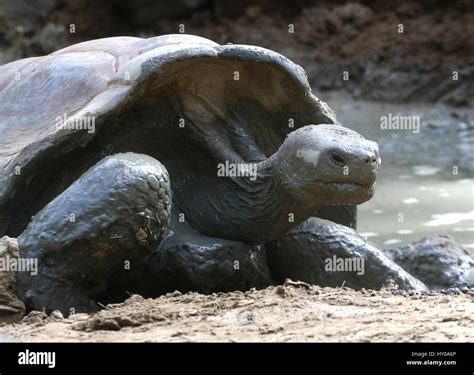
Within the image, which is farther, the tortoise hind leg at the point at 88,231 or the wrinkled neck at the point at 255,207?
the wrinkled neck at the point at 255,207

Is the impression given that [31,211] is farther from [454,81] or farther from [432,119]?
[454,81]

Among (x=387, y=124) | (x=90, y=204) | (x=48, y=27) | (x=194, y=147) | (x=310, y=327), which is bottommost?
(x=310, y=327)

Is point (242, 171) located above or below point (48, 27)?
below

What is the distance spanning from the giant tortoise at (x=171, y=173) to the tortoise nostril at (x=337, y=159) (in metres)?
0.01

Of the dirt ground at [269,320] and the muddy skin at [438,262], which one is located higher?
the muddy skin at [438,262]

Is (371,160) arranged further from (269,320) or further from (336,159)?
(269,320)

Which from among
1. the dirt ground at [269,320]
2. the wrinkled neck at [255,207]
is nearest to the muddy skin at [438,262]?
the wrinkled neck at [255,207]

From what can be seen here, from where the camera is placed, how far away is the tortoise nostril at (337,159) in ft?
16.4

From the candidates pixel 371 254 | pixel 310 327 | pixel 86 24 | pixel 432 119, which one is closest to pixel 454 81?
pixel 432 119

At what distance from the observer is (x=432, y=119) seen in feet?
46.0

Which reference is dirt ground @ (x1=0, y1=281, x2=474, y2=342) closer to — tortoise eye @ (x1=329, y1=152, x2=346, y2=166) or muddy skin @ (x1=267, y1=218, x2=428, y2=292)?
tortoise eye @ (x1=329, y1=152, x2=346, y2=166)

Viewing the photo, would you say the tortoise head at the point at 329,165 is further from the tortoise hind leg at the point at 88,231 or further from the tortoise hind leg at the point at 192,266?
the tortoise hind leg at the point at 88,231

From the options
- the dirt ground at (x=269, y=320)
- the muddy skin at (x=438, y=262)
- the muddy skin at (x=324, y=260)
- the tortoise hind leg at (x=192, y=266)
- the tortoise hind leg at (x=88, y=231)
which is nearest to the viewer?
the dirt ground at (x=269, y=320)

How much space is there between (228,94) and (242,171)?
0.46 m
